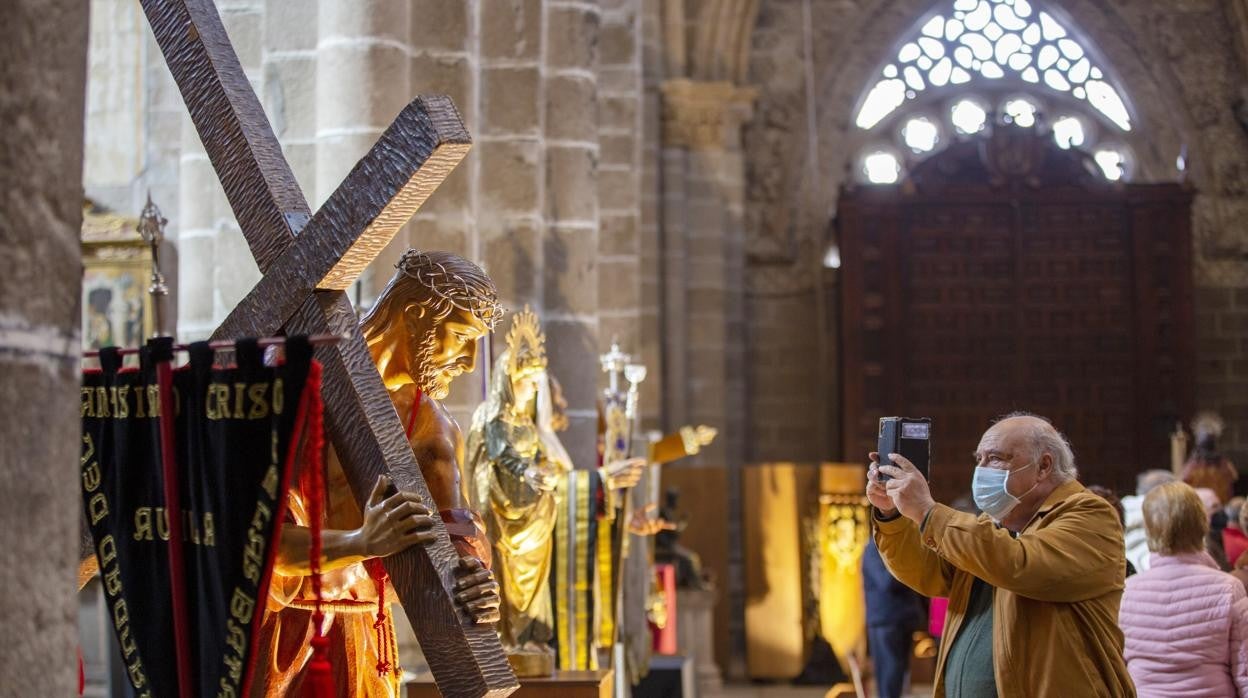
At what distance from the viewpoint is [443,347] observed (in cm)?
314

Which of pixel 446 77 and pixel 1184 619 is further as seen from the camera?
pixel 446 77

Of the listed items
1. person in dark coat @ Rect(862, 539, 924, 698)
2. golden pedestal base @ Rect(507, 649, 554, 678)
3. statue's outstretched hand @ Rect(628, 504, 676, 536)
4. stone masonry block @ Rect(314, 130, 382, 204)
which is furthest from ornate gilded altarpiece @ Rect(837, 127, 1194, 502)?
golden pedestal base @ Rect(507, 649, 554, 678)

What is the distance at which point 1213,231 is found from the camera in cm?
1586

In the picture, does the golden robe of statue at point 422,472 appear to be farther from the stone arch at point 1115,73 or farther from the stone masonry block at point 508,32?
the stone arch at point 1115,73

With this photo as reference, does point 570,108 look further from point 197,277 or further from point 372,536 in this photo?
point 372,536

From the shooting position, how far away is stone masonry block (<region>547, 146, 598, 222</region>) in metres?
7.73

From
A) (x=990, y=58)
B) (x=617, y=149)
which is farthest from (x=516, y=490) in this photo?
(x=990, y=58)

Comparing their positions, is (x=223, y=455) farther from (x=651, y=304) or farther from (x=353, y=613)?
(x=651, y=304)

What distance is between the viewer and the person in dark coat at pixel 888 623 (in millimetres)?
8383

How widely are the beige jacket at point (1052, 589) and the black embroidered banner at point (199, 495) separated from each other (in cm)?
170

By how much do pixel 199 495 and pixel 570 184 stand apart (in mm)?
5354

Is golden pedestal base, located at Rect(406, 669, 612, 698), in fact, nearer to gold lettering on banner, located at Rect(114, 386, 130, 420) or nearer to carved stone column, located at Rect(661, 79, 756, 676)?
gold lettering on banner, located at Rect(114, 386, 130, 420)

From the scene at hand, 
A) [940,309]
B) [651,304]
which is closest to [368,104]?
[651,304]

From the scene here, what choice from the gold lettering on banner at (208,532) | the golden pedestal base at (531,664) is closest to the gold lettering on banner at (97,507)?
the gold lettering on banner at (208,532)
